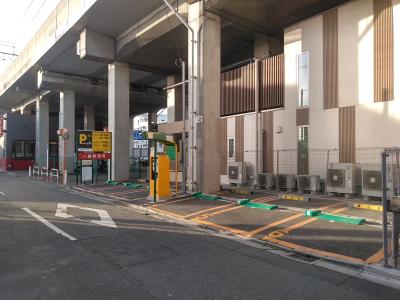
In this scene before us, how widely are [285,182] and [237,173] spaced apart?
277 centimetres

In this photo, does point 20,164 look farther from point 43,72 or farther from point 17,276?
point 17,276

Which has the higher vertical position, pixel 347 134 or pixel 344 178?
pixel 347 134

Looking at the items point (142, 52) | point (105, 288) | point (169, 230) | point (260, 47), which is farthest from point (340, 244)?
point (142, 52)

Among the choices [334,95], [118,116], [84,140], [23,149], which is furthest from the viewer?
[23,149]

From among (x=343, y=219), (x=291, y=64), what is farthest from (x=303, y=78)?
(x=343, y=219)

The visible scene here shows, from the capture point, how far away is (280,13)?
623 inches

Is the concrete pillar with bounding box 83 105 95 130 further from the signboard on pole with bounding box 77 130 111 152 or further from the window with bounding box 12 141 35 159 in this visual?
the signboard on pole with bounding box 77 130 111 152

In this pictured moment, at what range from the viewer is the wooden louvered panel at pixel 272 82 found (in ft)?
54.2

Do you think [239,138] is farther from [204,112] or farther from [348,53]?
[348,53]

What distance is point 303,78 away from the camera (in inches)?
610

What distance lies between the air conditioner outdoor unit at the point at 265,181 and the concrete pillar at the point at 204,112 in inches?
77.3

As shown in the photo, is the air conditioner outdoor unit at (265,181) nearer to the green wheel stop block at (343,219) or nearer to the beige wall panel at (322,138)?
the beige wall panel at (322,138)

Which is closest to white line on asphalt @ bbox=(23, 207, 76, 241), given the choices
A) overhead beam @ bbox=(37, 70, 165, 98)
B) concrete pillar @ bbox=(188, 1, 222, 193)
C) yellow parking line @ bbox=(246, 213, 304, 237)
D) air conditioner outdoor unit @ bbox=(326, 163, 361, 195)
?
yellow parking line @ bbox=(246, 213, 304, 237)

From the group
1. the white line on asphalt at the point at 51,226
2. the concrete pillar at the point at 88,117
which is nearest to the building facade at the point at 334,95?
the white line on asphalt at the point at 51,226
